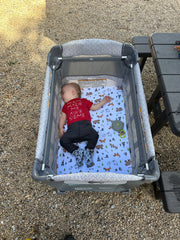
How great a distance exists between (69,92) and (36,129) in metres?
0.78

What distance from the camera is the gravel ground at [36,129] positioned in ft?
6.84

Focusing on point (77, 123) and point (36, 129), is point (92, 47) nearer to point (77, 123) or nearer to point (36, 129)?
point (77, 123)

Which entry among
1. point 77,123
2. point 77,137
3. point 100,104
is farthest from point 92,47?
point 77,137

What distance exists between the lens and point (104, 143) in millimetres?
2342

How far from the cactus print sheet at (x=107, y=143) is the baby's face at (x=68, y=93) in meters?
0.28

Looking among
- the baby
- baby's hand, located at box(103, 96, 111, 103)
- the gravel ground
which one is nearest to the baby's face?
the baby

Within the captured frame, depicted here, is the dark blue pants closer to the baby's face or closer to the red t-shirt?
the red t-shirt

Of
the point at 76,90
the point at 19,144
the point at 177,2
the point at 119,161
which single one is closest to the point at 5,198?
the point at 19,144

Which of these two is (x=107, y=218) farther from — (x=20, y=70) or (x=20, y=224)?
(x=20, y=70)

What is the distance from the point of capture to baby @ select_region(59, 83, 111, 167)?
84.3 inches

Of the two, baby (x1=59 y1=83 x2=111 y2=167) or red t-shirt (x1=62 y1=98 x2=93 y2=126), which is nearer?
baby (x1=59 y1=83 x2=111 y2=167)

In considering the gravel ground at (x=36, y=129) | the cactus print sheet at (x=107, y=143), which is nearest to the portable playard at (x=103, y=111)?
the cactus print sheet at (x=107, y=143)

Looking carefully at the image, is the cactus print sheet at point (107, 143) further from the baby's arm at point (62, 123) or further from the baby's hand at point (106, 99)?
the baby's arm at point (62, 123)

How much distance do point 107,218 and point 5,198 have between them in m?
1.30
